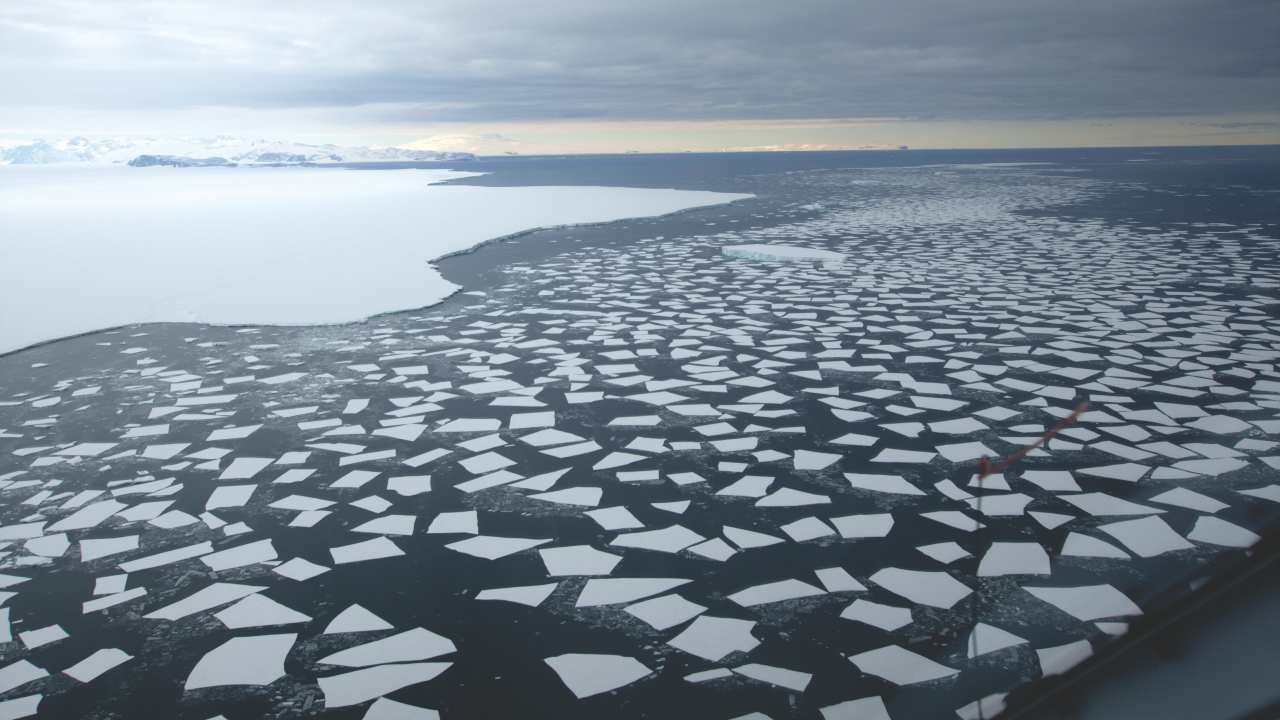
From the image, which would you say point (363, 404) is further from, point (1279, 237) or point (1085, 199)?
point (1085, 199)

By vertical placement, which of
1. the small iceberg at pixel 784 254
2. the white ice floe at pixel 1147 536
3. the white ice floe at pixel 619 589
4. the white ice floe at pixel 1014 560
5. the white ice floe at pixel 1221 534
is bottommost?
the white ice floe at pixel 619 589

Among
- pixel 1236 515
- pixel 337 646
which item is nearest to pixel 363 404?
pixel 337 646

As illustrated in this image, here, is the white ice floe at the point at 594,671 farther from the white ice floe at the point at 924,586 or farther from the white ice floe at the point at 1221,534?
the white ice floe at the point at 1221,534

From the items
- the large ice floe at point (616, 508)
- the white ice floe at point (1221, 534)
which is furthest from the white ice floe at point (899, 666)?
the white ice floe at point (1221, 534)

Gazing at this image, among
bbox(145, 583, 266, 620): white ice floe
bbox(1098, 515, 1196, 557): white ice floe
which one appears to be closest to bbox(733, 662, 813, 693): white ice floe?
bbox(1098, 515, 1196, 557): white ice floe

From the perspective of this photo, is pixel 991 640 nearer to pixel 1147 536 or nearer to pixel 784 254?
pixel 1147 536

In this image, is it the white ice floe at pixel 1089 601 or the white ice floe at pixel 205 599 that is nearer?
the white ice floe at pixel 1089 601

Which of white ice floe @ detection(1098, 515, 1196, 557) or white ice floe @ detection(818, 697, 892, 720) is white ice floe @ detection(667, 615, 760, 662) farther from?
white ice floe @ detection(1098, 515, 1196, 557)

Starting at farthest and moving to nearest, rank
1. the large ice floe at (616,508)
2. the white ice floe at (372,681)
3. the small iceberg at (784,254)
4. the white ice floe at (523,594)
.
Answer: the small iceberg at (784,254), the white ice floe at (523,594), the large ice floe at (616,508), the white ice floe at (372,681)
